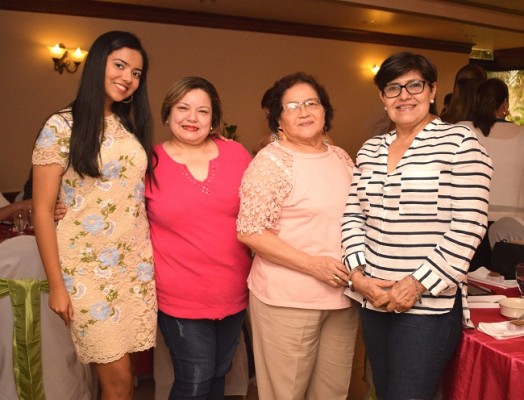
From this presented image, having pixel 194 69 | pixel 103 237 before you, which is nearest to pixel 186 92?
pixel 103 237

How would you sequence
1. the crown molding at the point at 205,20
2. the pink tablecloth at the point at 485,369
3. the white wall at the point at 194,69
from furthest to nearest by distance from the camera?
the crown molding at the point at 205,20
the white wall at the point at 194,69
the pink tablecloth at the point at 485,369

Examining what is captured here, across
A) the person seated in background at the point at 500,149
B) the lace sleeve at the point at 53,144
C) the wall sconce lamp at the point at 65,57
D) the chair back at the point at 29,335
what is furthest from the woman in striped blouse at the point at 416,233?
the wall sconce lamp at the point at 65,57

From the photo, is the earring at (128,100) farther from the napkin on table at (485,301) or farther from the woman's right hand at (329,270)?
the napkin on table at (485,301)

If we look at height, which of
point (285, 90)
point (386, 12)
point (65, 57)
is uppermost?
point (386, 12)

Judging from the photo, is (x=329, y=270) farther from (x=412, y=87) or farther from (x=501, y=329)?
(x=412, y=87)

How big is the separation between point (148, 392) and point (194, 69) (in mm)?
4800

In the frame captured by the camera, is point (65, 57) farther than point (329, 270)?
Yes

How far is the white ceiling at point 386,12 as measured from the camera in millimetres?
6219

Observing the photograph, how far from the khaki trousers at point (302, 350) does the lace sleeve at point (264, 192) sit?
32cm

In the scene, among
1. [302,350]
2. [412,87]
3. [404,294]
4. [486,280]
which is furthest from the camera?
[486,280]

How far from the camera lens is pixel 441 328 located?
1592 mm

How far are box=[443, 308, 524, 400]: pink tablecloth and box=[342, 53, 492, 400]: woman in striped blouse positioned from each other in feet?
0.18

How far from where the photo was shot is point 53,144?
Answer: 1.75 m

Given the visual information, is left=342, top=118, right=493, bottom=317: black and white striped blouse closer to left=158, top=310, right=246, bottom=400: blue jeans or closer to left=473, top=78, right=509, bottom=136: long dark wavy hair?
left=158, top=310, right=246, bottom=400: blue jeans
